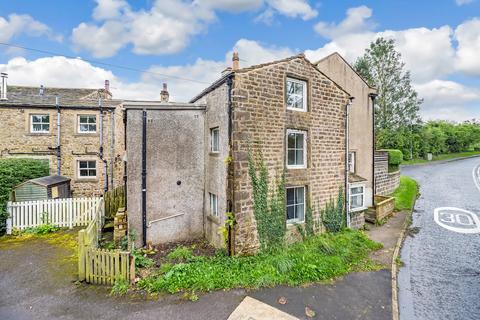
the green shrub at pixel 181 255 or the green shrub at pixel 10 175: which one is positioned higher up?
the green shrub at pixel 10 175

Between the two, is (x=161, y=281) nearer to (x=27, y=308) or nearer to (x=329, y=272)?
(x=27, y=308)

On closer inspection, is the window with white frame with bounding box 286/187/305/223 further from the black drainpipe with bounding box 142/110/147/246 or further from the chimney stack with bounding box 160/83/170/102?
the chimney stack with bounding box 160/83/170/102

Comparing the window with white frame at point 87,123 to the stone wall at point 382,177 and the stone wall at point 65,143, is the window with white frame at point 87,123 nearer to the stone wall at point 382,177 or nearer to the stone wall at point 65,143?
the stone wall at point 65,143

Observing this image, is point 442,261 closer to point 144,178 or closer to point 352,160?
point 352,160

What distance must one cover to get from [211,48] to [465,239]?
725 inches

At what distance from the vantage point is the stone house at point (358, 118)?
1486 centimetres

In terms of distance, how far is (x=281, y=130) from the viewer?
30.6 ft

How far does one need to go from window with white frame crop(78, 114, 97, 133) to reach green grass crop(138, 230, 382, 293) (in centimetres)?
1427

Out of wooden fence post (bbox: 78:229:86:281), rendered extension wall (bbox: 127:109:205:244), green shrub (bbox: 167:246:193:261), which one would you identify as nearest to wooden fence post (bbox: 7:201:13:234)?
rendered extension wall (bbox: 127:109:205:244)

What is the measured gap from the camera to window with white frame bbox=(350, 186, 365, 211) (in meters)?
12.2

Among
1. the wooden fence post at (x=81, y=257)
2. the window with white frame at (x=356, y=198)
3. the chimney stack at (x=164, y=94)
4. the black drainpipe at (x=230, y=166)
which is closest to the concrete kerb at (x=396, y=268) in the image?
the window with white frame at (x=356, y=198)

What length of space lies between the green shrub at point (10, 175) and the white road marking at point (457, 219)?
22.3 m

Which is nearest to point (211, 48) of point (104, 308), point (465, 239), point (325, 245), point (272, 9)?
point (272, 9)

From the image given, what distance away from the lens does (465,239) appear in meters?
11.3
